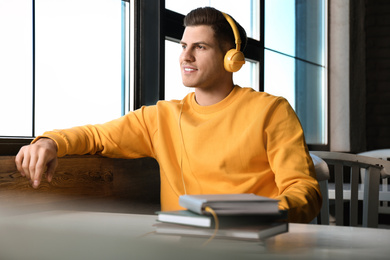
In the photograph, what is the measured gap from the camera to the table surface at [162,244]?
0.74 meters

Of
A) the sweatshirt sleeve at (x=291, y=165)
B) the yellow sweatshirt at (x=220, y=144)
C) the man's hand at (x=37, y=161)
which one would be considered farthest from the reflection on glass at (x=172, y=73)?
the man's hand at (x=37, y=161)

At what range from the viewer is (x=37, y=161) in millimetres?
1369

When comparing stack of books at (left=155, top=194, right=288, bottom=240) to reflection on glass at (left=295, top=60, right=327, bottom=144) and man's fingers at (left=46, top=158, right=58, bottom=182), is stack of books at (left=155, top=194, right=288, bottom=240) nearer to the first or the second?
man's fingers at (left=46, top=158, right=58, bottom=182)

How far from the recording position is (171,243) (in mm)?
808

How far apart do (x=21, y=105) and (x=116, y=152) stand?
1.32ft

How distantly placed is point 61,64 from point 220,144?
0.81m

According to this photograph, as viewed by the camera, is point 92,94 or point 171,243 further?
point 92,94

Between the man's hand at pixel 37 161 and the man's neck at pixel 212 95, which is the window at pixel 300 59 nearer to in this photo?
the man's neck at pixel 212 95

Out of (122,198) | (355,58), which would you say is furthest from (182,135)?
(355,58)

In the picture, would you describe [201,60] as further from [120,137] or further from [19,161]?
[19,161]

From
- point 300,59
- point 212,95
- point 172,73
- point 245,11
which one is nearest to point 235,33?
point 212,95

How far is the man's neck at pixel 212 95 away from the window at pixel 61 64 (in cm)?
64

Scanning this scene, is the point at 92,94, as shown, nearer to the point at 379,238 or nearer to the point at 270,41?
the point at 379,238

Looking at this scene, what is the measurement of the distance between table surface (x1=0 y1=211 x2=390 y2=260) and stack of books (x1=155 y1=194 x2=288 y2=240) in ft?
0.06
